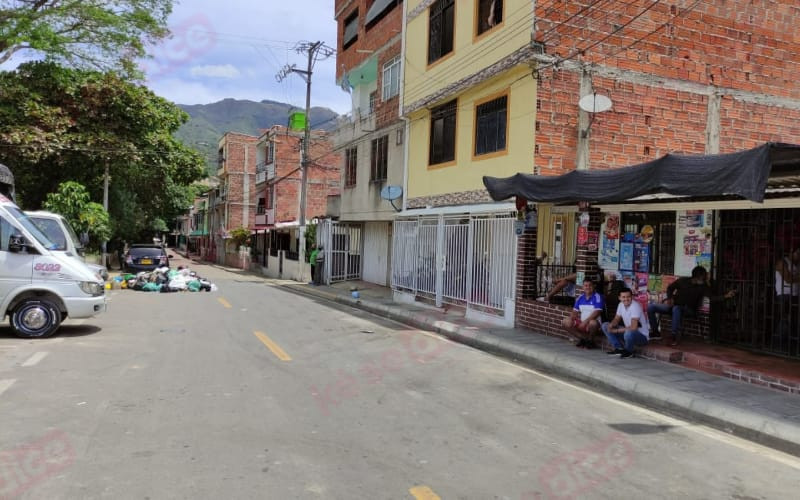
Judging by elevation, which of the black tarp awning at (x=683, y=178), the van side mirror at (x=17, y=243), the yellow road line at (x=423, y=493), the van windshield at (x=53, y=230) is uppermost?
the black tarp awning at (x=683, y=178)

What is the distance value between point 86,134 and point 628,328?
79.9 ft

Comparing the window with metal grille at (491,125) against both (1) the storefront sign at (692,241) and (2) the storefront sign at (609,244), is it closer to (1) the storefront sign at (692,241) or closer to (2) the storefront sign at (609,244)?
(2) the storefront sign at (609,244)

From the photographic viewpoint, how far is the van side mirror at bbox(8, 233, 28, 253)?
9141 millimetres

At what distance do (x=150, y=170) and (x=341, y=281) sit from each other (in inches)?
503

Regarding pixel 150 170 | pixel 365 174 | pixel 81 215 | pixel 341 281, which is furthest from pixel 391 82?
pixel 150 170

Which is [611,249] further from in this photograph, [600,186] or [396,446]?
[396,446]

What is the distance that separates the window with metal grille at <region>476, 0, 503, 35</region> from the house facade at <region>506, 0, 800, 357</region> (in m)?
1.60

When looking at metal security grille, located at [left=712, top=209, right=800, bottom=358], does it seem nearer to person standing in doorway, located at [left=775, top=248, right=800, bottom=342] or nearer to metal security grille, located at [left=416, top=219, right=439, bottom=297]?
person standing in doorway, located at [left=775, top=248, right=800, bottom=342]

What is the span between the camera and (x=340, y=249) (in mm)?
24578

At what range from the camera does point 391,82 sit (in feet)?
68.5

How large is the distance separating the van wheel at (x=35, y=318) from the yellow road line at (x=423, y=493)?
809cm

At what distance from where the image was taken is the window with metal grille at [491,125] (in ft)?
44.9

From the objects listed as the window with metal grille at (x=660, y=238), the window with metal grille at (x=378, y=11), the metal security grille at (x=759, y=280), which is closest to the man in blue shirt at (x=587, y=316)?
the window with metal grille at (x=660, y=238)

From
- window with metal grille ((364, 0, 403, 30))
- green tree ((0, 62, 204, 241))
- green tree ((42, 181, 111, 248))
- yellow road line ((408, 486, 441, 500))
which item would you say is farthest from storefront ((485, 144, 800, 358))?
green tree ((0, 62, 204, 241))
